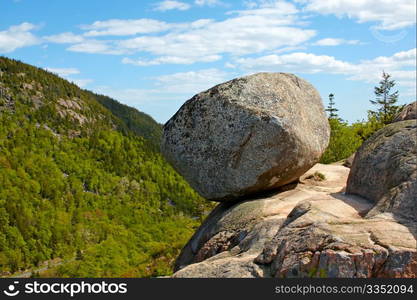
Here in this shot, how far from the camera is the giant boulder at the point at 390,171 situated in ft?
38.1

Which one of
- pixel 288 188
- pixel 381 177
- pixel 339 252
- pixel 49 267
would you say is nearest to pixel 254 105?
pixel 288 188

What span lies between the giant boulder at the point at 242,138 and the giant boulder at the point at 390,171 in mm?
2201

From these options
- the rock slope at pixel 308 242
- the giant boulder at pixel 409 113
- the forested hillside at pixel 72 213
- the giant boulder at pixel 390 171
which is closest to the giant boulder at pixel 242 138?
the rock slope at pixel 308 242

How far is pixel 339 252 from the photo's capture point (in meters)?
9.55

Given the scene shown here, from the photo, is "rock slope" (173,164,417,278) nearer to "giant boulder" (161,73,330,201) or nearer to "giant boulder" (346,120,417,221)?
"giant boulder" (346,120,417,221)

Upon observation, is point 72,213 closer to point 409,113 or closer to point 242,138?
point 242,138

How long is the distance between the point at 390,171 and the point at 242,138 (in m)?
4.59

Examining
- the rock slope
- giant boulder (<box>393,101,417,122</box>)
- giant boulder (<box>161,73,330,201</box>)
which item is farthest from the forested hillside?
giant boulder (<box>393,101,417,122</box>)

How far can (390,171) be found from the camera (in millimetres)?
13016

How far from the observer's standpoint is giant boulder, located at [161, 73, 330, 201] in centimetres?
1521

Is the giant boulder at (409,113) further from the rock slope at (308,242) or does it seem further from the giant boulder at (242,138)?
the rock slope at (308,242)

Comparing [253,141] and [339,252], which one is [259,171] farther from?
[339,252]

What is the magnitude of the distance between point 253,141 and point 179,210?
587 feet

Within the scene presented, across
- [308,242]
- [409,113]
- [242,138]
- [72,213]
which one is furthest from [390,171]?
[72,213]
